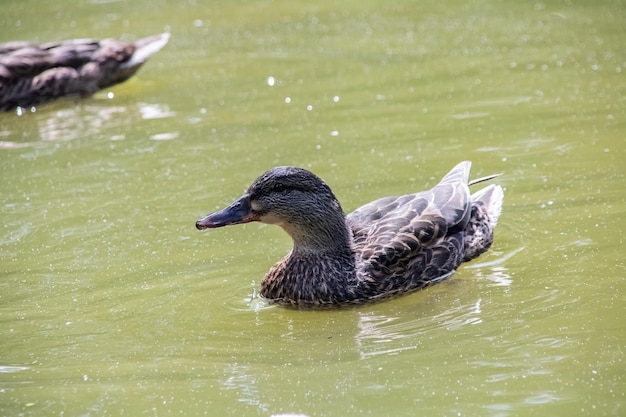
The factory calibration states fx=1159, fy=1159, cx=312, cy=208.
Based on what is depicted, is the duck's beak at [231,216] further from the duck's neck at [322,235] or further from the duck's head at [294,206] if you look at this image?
the duck's neck at [322,235]

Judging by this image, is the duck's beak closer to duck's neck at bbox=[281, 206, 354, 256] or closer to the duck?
duck's neck at bbox=[281, 206, 354, 256]

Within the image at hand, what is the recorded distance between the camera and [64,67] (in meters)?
13.0

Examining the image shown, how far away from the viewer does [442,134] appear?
33.2 feet

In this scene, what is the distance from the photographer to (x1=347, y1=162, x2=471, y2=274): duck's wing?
7.32 m

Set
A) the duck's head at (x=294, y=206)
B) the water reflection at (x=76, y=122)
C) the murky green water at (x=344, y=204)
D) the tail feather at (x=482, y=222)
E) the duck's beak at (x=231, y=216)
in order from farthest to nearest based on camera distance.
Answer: the water reflection at (x=76, y=122), the tail feather at (x=482, y=222), the duck's head at (x=294, y=206), the duck's beak at (x=231, y=216), the murky green water at (x=344, y=204)

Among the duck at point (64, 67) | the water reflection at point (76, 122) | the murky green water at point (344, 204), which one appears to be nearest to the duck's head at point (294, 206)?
the murky green water at point (344, 204)

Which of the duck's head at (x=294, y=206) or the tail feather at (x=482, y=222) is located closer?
the duck's head at (x=294, y=206)

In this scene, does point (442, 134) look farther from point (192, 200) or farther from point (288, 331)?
point (288, 331)

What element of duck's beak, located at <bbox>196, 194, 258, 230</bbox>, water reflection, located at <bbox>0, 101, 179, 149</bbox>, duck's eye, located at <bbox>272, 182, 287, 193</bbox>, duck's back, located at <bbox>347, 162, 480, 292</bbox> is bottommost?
water reflection, located at <bbox>0, 101, 179, 149</bbox>

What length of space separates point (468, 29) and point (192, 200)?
572cm

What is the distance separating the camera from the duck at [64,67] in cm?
1270

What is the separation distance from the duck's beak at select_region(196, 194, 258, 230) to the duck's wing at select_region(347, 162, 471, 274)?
0.76m

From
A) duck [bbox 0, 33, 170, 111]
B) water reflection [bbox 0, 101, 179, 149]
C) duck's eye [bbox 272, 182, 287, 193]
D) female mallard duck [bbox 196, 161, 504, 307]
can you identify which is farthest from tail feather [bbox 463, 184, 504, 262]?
duck [bbox 0, 33, 170, 111]

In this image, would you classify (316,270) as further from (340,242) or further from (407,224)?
(407,224)
